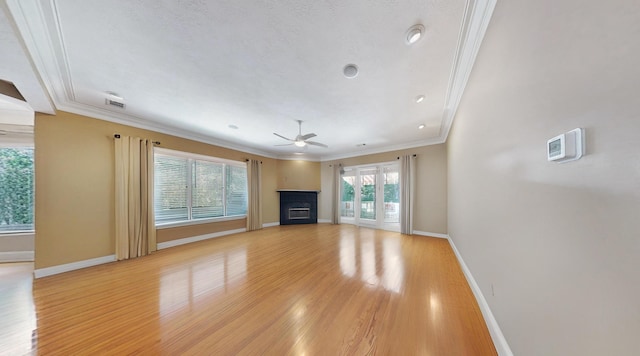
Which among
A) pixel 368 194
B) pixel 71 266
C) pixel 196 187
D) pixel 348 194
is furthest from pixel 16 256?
pixel 368 194

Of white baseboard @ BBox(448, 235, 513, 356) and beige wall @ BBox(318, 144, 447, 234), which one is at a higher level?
beige wall @ BBox(318, 144, 447, 234)

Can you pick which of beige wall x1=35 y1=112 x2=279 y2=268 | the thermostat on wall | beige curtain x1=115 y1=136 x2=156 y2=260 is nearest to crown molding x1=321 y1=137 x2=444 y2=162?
the thermostat on wall

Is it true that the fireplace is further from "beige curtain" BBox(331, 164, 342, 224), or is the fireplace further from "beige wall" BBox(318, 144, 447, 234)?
"beige wall" BBox(318, 144, 447, 234)

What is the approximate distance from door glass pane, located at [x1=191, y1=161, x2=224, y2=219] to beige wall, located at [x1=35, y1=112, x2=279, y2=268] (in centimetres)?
139

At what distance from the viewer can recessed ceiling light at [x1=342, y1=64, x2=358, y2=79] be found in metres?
2.09

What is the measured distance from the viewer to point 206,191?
480 centimetres

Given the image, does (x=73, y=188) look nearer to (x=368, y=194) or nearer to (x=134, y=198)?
(x=134, y=198)

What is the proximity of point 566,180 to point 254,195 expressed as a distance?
5.86 meters

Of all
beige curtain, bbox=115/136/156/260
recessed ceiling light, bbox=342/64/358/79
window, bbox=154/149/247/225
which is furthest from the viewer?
window, bbox=154/149/247/225

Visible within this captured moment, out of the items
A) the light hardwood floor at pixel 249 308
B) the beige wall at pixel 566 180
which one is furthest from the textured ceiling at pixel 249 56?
the light hardwood floor at pixel 249 308

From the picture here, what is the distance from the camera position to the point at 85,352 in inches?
55.6

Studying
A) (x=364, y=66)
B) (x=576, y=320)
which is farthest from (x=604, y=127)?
(x=364, y=66)

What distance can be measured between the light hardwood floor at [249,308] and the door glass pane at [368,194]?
2.61m

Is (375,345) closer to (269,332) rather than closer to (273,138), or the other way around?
(269,332)
